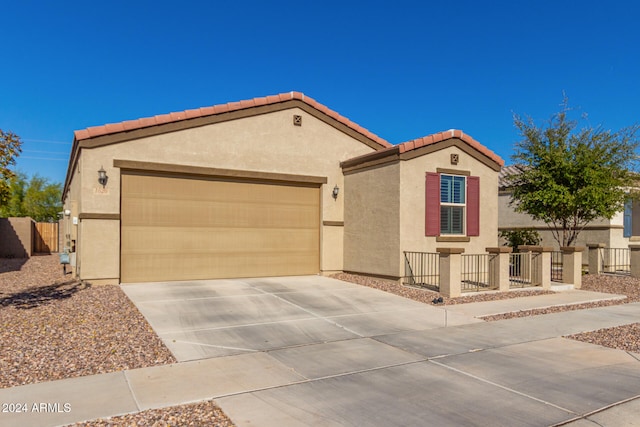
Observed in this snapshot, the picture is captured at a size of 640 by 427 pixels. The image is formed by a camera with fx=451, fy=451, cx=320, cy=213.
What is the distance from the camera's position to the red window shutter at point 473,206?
1327 cm

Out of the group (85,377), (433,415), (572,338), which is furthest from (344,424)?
(572,338)

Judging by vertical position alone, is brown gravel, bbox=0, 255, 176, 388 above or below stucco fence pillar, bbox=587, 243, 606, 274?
below

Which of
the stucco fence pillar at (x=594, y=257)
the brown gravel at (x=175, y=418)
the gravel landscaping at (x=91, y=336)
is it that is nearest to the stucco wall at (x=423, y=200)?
the gravel landscaping at (x=91, y=336)

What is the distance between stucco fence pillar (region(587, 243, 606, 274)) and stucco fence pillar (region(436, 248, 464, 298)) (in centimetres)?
833

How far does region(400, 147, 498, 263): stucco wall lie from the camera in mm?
12320

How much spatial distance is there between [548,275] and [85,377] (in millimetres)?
11634

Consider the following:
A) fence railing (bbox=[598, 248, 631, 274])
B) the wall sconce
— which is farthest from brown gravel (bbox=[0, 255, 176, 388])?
fence railing (bbox=[598, 248, 631, 274])


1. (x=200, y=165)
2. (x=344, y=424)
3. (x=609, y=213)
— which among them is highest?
(x=200, y=165)

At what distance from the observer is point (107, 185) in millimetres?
11492

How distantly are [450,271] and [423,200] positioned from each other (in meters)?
2.71

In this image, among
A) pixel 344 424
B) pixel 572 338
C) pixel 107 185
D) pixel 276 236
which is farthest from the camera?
pixel 276 236

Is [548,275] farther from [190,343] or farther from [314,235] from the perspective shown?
[190,343]

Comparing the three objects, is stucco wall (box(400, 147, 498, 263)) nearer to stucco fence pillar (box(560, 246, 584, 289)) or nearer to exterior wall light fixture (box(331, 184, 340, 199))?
stucco fence pillar (box(560, 246, 584, 289))

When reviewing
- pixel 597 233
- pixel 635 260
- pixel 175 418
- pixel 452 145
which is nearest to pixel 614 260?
pixel 597 233
